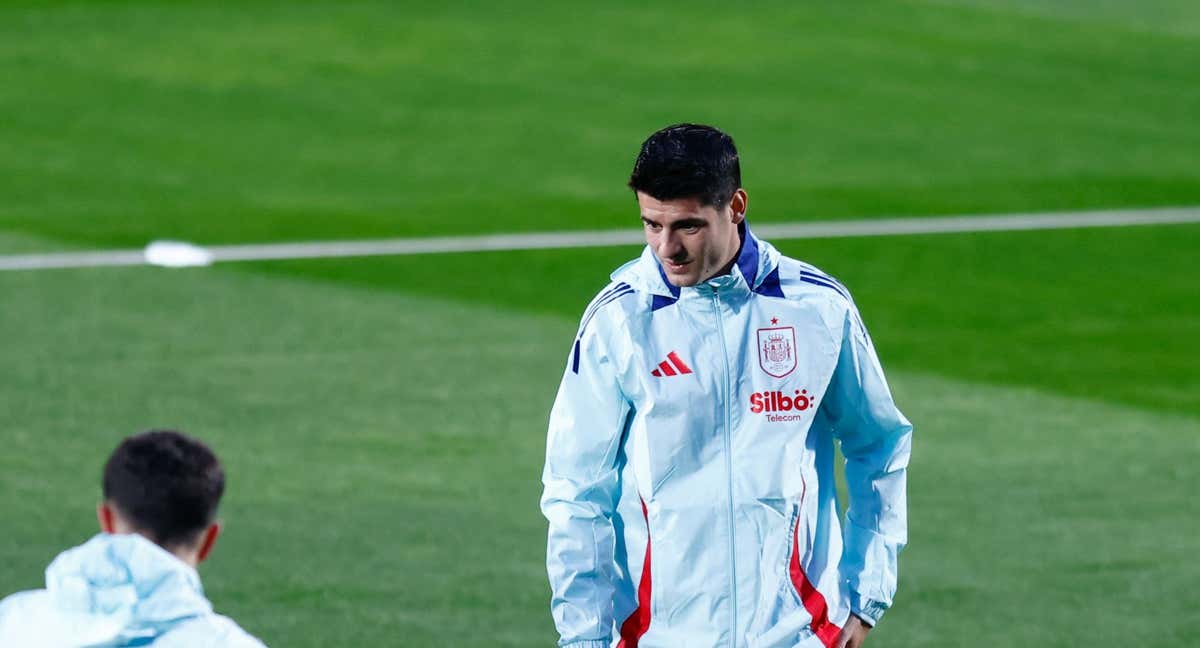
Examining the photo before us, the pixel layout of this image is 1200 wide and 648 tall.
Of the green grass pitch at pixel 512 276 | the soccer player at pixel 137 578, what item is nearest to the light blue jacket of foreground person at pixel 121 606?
the soccer player at pixel 137 578

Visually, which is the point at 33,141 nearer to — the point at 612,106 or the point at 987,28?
the point at 612,106

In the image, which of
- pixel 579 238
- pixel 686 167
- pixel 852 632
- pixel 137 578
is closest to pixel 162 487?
pixel 137 578

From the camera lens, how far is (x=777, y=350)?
210 inches

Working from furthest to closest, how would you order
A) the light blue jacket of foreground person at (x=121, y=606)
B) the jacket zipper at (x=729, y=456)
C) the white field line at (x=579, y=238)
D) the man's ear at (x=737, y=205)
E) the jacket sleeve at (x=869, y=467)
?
the white field line at (x=579, y=238)
the jacket sleeve at (x=869, y=467)
the man's ear at (x=737, y=205)
the jacket zipper at (x=729, y=456)
the light blue jacket of foreground person at (x=121, y=606)

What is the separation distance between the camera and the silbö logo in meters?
5.29

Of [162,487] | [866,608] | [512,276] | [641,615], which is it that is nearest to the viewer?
[162,487]

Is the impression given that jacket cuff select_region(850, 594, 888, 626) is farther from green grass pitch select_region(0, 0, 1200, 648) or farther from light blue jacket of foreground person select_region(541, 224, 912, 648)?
green grass pitch select_region(0, 0, 1200, 648)

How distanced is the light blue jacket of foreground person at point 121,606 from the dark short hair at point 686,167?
1723 millimetres

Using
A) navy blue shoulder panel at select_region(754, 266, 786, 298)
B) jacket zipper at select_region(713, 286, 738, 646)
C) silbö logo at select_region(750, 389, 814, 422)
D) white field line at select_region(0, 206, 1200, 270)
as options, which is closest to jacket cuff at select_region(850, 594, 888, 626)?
jacket zipper at select_region(713, 286, 738, 646)

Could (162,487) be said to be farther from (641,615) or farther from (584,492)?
(641,615)

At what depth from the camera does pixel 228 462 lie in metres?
10.9

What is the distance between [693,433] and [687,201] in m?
0.57

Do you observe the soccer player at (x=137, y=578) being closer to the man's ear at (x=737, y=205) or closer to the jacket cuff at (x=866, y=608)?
the man's ear at (x=737, y=205)

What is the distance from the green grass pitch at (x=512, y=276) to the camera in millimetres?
9664
